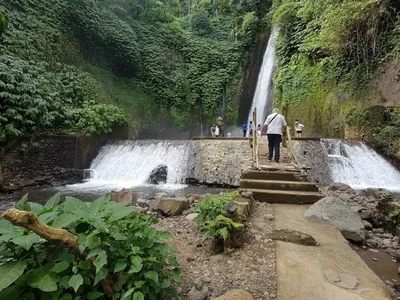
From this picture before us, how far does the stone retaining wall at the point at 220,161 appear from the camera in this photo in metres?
9.88

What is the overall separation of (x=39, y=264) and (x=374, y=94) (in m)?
13.6

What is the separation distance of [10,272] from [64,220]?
1.41 feet

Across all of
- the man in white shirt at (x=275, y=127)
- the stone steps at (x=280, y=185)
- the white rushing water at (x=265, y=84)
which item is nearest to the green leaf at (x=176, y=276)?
the stone steps at (x=280, y=185)

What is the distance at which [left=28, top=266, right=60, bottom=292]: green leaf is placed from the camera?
1622mm

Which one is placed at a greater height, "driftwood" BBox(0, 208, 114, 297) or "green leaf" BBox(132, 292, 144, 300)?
"driftwood" BBox(0, 208, 114, 297)

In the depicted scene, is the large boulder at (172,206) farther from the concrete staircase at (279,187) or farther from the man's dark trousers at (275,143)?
the man's dark trousers at (275,143)

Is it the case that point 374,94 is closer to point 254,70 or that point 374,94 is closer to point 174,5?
point 254,70

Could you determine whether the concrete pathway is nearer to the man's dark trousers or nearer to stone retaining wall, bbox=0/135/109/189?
the man's dark trousers

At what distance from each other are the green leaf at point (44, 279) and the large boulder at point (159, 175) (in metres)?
9.09

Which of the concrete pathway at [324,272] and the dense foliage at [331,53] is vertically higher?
the dense foliage at [331,53]

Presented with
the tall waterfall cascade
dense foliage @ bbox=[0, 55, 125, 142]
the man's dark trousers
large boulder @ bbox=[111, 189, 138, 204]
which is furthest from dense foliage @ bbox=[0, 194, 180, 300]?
dense foliage @ bbox=[0, 55, 125, 142]

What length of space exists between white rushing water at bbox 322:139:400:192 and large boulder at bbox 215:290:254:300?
830 centimetres

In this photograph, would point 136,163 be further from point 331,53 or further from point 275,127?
point 331,53

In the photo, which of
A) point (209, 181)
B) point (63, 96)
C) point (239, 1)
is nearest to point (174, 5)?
point (239, 1)
